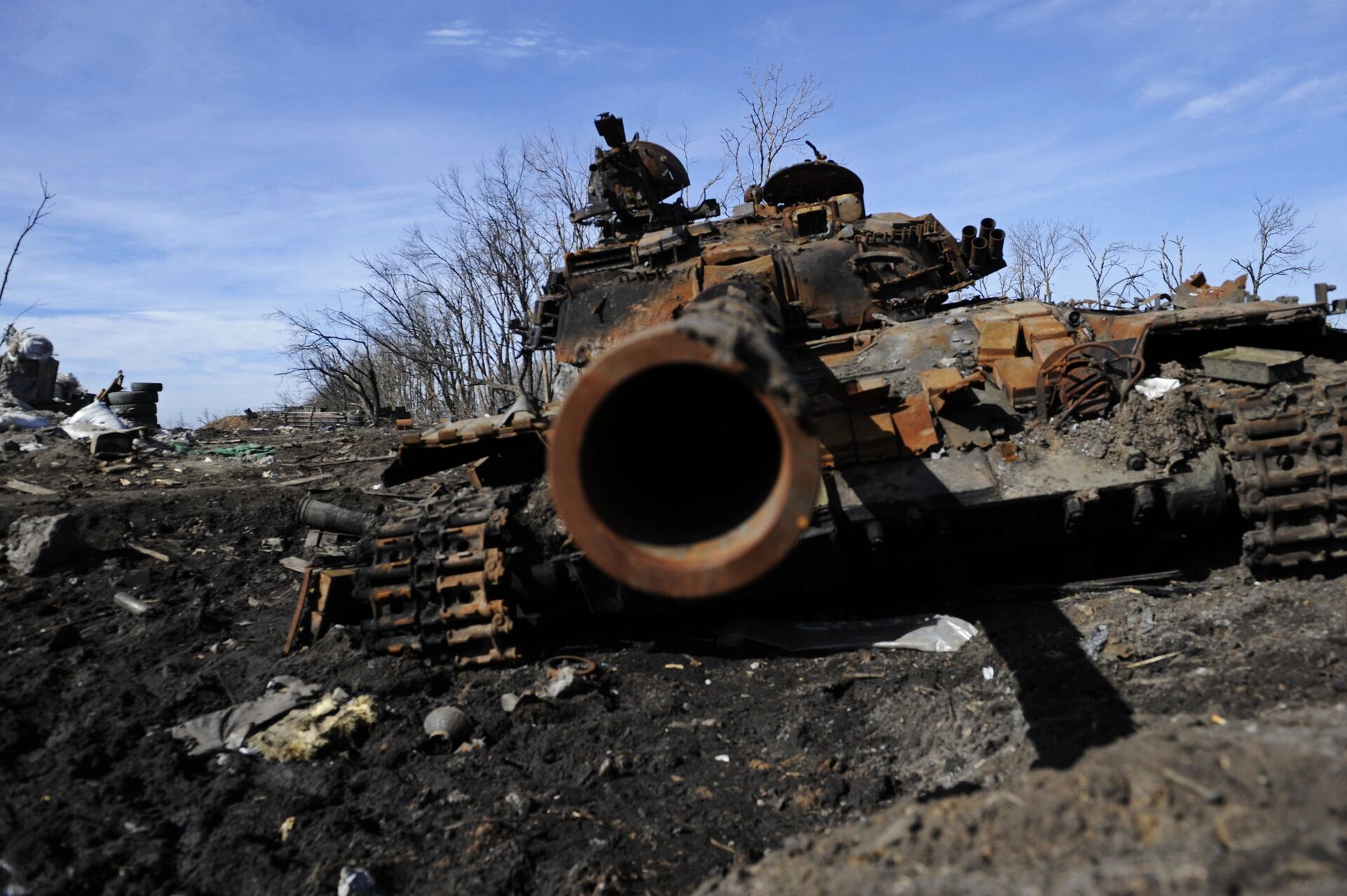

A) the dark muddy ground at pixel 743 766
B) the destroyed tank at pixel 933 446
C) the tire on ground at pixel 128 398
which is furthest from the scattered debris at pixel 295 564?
the tire on ground at pixel 128 398

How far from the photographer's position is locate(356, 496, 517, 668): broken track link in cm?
583

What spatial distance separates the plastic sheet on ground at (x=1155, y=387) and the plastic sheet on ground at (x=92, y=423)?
14.1m

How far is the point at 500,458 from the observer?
6.78 m

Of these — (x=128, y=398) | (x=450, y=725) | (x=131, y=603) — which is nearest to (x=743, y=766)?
(x=450, y=725)

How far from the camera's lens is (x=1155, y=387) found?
5.77 m

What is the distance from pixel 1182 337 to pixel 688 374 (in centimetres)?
460

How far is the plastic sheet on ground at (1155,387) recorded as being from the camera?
18.7 feet

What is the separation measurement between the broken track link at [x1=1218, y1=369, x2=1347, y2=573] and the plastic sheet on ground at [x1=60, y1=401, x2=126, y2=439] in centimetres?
1470

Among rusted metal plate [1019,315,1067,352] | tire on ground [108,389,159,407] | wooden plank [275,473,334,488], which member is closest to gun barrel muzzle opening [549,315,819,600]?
rusted metal plate [1019,315,1067,352]

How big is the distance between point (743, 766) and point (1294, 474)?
3.34 meters

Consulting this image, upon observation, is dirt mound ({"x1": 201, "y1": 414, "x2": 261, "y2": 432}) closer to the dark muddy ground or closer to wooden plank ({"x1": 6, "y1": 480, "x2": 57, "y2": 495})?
wooden plank ({"x1": 6, "y1": 480, "x2": 57, "y2": 495})

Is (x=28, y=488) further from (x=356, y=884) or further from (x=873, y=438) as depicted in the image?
(x=873, y=438)

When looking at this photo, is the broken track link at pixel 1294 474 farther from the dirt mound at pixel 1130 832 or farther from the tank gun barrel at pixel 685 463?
the tank gun barrel at pixel 685 463

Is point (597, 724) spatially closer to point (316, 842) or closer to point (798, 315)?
point (316, 842)
